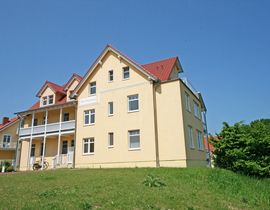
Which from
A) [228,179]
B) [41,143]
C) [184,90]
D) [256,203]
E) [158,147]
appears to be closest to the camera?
[256,203]

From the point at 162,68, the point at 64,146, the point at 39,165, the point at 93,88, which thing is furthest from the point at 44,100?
the point at 162,68

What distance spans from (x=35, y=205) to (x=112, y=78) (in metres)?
18.2

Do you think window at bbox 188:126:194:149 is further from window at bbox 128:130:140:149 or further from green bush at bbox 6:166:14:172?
green bush at bbox 6:166:14:172

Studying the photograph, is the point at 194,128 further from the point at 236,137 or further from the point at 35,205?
the point at 35,205

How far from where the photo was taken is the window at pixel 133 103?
22.3 metres

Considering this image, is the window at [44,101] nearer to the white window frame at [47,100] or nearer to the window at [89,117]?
the white window frame at [47,100]

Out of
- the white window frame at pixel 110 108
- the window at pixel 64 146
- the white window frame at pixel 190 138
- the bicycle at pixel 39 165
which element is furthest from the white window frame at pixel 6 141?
the white window frame at pixel 190 138

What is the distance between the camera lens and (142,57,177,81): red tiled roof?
22984 mm

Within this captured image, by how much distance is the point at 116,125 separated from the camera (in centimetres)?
2262

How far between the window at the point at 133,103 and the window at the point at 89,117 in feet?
15.4

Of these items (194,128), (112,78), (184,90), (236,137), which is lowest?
(236,137)

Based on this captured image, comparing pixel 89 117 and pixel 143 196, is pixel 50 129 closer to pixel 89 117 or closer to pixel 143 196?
pixel 89 117

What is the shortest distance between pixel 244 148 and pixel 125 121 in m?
10.6

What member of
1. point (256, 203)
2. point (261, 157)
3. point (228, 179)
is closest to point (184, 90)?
point (261, 157)
